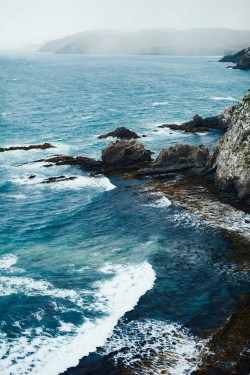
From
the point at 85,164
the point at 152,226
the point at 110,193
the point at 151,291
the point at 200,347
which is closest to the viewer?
the point at 200,347

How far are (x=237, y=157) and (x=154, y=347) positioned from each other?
27285 millimetres

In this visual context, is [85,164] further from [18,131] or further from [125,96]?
[125,96]

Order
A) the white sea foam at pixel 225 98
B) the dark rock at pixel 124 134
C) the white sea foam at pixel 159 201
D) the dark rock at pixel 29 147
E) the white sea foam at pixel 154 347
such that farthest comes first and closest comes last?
Answer: 1. the white sea foam at pixel 225 98
2. the dark rock at pixel 124 134
3. the dark rock at pixel 29 147
4. the white sea foam at pixel 159 201
5. the white sea foam at pixel 154 347

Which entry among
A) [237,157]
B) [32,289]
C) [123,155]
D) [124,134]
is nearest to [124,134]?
[124,134]

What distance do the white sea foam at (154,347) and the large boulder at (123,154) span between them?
33.1 metres

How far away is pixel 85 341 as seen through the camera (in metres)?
23.0

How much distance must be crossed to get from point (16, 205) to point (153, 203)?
15.8 m

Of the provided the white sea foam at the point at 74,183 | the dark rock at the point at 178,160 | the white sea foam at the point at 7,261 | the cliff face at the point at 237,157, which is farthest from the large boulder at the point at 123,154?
the white sea foam at the point at 7,261

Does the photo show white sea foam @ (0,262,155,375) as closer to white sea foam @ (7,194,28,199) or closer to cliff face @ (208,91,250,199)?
cliff face @ (208,91,250,199)

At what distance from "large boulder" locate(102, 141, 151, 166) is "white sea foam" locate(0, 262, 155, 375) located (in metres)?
29.1

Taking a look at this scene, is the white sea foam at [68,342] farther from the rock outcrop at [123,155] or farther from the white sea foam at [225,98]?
the white sea foam at [225,98]

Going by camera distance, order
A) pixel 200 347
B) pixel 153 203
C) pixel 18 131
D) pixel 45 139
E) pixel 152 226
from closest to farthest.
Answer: pixel 200 347 → pixel 152 226 → pixel 153 203 → pixel 45 139 → pixel 18 131

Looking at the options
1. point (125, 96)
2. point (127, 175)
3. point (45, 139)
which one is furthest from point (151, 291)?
point (125, 96)

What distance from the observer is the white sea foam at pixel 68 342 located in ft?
70.0
